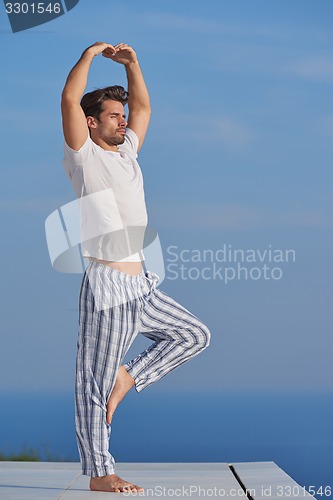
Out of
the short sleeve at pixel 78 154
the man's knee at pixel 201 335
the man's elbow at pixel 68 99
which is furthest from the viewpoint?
the man's knee at pixel 201 335

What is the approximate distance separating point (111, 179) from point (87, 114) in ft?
1.02

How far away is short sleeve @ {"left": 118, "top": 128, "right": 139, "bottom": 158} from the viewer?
330 centimetres

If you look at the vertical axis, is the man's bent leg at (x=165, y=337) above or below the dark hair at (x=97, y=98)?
below

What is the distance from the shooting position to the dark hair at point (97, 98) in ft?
10.7

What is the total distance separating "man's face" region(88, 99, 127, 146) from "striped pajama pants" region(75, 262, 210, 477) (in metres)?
0.49

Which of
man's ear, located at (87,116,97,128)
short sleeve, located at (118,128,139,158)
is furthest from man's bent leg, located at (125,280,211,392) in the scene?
man's ear, located at (87,116,97,128)

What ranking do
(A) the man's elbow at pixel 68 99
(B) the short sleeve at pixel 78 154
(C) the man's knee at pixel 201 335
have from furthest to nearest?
(C) the man's knee at pixel 201 335, (B) the short sleeve at pixel 78 154, (A) the man's elbow at pixel 68 99

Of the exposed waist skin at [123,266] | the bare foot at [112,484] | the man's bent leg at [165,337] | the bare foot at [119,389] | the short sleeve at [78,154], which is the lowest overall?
the bare foot at [112,484]

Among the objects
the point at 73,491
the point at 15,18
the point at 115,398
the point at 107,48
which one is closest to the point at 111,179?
the point at 107,48

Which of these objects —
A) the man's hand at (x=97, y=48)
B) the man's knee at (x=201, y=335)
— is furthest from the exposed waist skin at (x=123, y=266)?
the man's hand at (x=97, y=48)

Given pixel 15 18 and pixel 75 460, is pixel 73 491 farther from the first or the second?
pixel 15 18

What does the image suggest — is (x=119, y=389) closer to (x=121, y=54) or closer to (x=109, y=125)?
(x=109, y=125)

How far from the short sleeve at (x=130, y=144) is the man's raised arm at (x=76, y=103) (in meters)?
0.26

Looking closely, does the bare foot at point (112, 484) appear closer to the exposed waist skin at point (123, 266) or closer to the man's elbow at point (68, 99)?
the exposed waist skin at point (123, 266)
